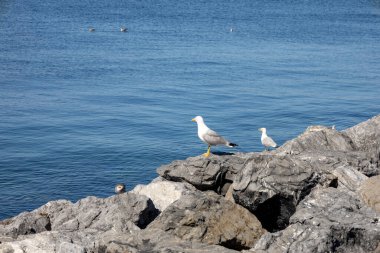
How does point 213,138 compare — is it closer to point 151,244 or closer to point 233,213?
point 233,213

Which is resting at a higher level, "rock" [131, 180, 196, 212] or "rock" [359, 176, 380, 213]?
"rock" [359, 176, 380, 213]

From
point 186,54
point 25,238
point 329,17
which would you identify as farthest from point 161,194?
point 329,17

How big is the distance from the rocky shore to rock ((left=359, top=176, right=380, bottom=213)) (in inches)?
1.0

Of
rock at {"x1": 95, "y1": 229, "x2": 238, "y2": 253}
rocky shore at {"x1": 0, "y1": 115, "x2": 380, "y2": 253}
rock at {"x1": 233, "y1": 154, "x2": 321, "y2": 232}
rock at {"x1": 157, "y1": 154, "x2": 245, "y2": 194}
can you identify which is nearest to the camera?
rock at {"x1": 95, "y1": 229, "x2": 238, "y2": 253}

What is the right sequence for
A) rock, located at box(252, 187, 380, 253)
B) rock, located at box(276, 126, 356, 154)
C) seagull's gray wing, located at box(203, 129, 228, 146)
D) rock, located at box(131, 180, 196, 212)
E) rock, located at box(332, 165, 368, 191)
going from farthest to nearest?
seagull's gray wing, located at box(203, 129, 228, 146) → rock, located at box(276, 126, 356, 154) → rock, located at box(131, 180, 196, 212) → rock, located at box(332, 165, 368, 191) → rock, located at box(252, 187, 380, 253)

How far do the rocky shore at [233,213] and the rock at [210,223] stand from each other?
0.07 feet

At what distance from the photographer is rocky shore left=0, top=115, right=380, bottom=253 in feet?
45.4

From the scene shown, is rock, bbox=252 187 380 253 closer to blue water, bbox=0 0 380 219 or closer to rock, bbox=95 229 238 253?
rock, bbox=95 229 238 253

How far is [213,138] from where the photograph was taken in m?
23.0

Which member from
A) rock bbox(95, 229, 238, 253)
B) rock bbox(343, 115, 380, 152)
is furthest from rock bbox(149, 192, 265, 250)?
rock bbox(343, 115, 380, 152)

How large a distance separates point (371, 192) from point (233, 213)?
10.3ft

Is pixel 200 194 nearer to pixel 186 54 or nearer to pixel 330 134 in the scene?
pixel 330 134

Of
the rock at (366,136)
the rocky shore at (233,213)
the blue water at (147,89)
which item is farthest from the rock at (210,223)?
the blue water at (147,89)

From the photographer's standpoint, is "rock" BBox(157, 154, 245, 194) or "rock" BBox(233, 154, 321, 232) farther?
"rock" BBox(157, 154, 245, 194)
